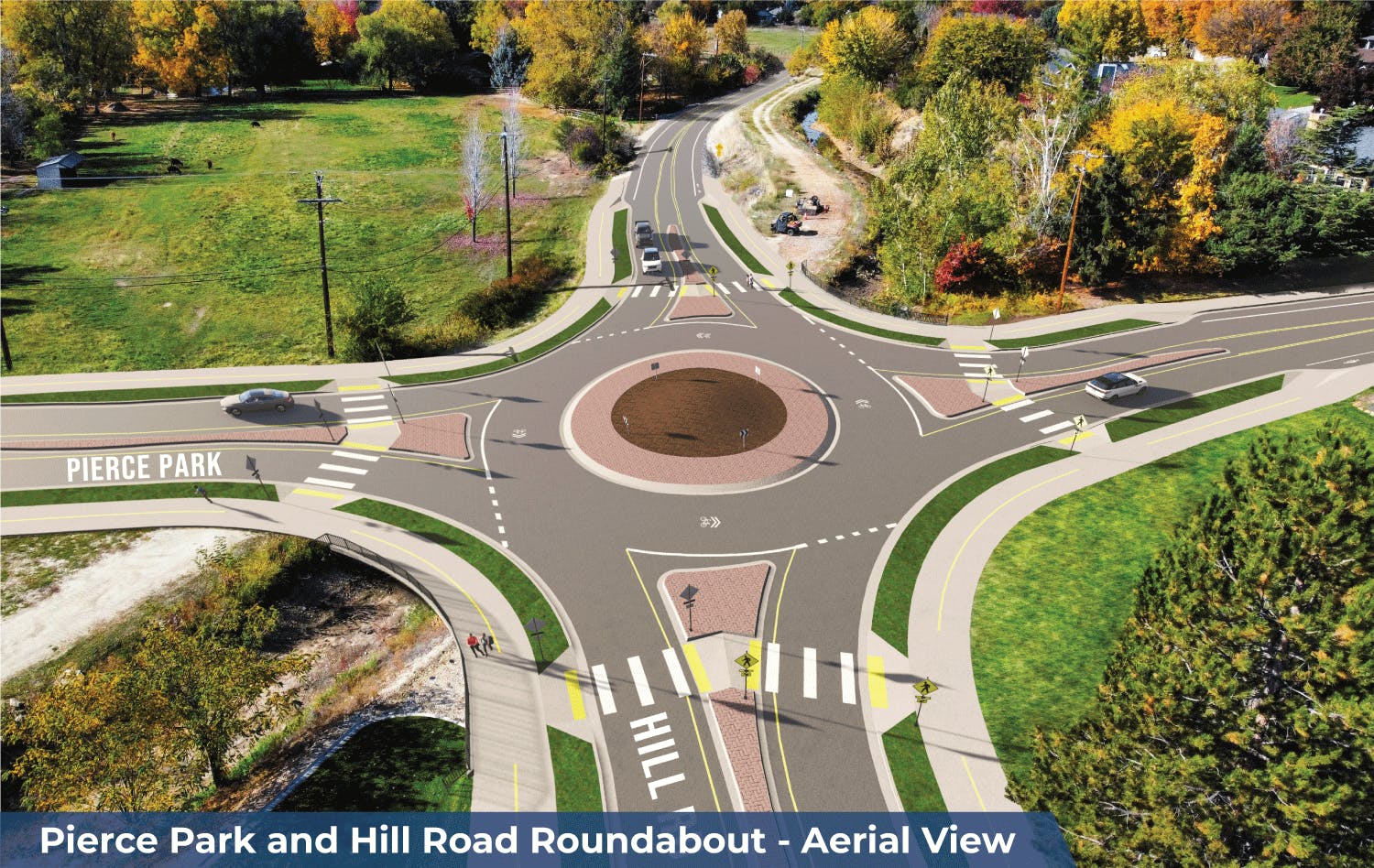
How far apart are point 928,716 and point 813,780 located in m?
6.03

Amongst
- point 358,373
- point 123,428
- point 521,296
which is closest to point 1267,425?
point 521,296

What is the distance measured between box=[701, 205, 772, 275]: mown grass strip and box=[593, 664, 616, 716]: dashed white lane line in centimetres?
4696

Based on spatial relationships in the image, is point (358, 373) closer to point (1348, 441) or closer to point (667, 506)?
point (667, 506)

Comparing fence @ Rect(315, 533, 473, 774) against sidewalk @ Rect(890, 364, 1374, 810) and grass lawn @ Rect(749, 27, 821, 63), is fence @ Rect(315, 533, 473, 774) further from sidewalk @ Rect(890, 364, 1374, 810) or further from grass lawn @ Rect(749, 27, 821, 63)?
grass lawn @ Rect(749, 27, 821, 63)

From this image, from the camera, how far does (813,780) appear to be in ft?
99.9

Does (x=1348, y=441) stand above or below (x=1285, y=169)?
below

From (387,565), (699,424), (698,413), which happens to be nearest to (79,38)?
(387,565)

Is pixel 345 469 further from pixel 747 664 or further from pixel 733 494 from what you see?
pixel 747 664

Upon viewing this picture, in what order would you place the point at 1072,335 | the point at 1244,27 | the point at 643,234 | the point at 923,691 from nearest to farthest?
the point at 923,691 < the point at 1072,335 < the point at 643,234 < the point at 1244,27

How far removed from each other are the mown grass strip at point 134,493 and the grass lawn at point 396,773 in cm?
1955

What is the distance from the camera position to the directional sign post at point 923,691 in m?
30.7

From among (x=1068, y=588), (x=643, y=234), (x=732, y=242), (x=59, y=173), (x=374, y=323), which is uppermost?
(x=59, y=173)

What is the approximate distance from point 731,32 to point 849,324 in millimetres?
95008

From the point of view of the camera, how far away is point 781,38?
166750 mm
